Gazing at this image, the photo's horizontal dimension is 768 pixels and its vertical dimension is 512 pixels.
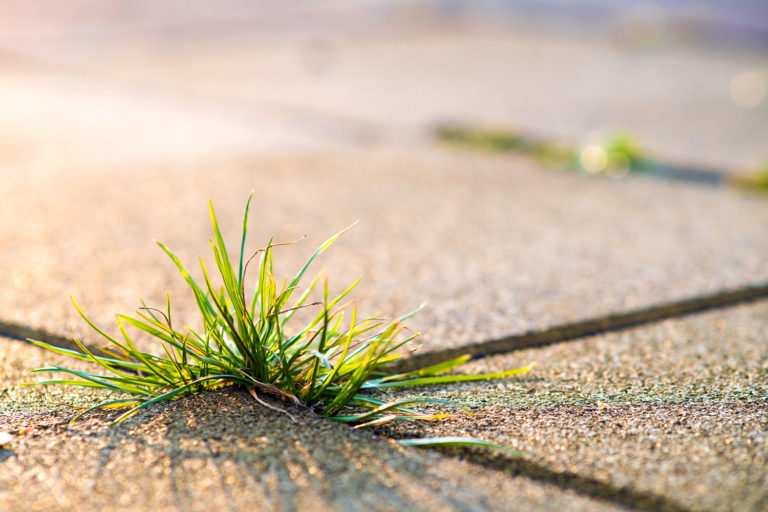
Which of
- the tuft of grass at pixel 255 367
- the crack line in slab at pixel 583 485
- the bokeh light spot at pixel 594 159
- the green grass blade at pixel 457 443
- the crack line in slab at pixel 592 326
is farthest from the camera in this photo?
the bokeh light spot at pixel 594 159

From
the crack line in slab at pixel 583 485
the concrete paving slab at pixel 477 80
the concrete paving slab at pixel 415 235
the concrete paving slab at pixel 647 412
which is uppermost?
the concrete paving slab at pixel 477 80

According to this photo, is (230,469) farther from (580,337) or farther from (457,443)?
(580,337)

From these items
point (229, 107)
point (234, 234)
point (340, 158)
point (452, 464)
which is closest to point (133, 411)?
point (452, 464)

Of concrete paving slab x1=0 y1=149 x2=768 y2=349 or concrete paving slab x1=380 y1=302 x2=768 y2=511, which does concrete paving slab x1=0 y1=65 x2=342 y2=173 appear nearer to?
concrete paving slab x1=0 y1=149 x2=768 y2=349

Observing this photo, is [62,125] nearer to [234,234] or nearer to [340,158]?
[340,158]

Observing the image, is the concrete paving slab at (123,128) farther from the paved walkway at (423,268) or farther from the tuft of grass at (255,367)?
the tuft of grass at (255,367)

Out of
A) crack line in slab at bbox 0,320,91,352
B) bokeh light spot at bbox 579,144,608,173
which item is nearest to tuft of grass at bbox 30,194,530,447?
crack line in slab at bbox 0,320,91,352

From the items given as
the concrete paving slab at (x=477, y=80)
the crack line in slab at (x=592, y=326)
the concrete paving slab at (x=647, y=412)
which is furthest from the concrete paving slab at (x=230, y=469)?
the concrete paving slab at (x=477, y=80)
